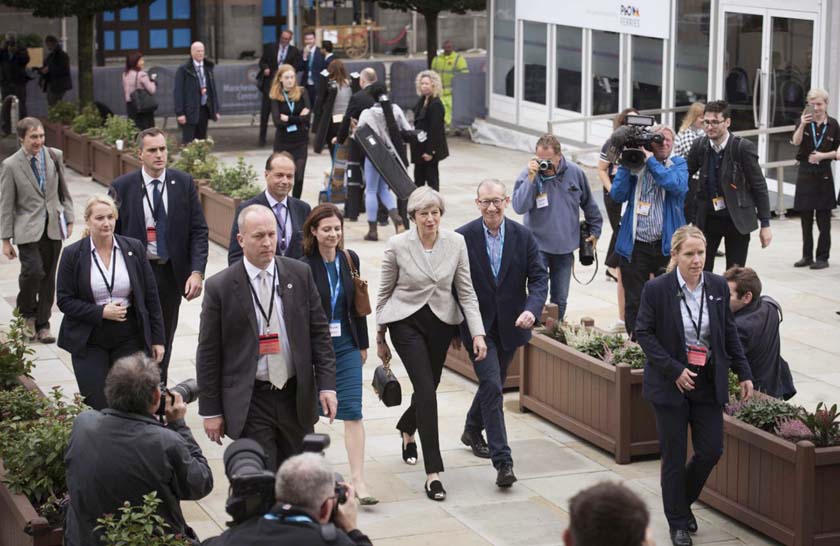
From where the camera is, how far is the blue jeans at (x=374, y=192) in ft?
56.8

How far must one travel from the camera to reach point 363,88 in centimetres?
1752

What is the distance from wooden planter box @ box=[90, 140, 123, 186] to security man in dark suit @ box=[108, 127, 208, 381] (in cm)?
1102

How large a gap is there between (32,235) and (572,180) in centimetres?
447

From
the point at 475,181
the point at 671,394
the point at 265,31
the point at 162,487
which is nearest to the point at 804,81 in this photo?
the point at 475,181

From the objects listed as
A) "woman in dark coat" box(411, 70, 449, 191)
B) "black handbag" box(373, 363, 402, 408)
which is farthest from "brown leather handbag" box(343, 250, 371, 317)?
"woman in dark coat" box(411, 70, 449, 191)

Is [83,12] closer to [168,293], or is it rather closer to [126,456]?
[168,293]

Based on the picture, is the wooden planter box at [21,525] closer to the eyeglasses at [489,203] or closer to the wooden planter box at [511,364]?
the eyeglasses at [489,203]

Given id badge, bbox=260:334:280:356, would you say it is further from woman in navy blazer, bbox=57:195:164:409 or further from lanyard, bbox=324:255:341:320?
woman in navy blazer, bbox=57:195:164:409

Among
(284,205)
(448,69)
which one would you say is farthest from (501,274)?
(448,69)

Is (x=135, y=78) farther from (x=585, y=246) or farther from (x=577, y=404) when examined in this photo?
(x=577, y=404)

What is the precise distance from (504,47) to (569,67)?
2605 mm

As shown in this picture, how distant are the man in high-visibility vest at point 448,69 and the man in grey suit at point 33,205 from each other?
16059 mm

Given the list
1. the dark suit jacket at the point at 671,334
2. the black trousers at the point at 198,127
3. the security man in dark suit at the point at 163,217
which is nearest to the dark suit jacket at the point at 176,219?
the security man in dark suit at the point at 163,217

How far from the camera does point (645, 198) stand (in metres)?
11.2
